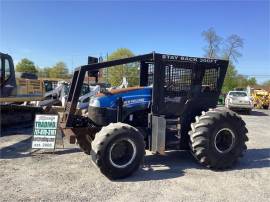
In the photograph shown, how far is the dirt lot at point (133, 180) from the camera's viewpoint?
16.4 feet

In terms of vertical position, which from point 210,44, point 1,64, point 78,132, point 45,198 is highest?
point 210,44

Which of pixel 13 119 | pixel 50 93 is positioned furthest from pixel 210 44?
pixel 13 119

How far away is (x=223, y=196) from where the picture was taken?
5.08 metres

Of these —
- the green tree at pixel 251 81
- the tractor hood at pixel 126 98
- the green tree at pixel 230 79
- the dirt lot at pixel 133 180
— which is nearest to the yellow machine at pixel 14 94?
the dirt lot at pixel 133 180

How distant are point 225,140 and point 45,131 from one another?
442cm

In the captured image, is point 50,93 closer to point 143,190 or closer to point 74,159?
point 74,159

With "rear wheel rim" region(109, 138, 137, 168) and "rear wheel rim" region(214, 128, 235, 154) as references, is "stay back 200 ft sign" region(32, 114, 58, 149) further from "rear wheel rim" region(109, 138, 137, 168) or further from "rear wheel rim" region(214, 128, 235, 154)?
"rear wheel rim" region(214, 128, 235, 154)

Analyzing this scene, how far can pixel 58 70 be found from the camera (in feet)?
295

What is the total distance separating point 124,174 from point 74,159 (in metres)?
1.87

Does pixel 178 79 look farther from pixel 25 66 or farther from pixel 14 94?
pixel 25 66

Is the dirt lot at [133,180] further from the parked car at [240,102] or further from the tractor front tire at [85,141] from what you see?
the parked car at [240,102]

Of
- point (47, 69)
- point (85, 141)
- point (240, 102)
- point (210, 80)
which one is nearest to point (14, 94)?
point (85, 141)

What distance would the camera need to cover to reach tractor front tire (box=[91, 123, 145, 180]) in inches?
223

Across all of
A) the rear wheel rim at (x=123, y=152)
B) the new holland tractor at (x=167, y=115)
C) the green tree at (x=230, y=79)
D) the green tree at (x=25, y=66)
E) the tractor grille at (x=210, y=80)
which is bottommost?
the rear wheel rim at (x=123, y=152)
